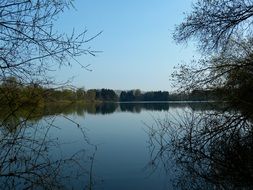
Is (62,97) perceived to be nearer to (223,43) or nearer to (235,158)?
(235,158)

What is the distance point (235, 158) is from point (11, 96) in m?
7.87

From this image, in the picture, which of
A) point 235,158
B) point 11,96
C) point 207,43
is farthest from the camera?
point 207,43

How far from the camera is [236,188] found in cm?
819

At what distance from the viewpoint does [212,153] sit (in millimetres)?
11812

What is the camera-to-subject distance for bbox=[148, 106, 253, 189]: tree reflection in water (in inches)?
364

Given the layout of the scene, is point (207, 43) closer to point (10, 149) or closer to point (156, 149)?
point (156, 149)

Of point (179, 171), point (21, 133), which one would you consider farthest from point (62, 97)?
point (179, 171)

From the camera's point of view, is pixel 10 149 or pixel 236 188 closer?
pixel 10 149

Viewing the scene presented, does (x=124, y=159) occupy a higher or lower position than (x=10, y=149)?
lower

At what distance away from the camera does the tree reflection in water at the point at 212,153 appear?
9234 millimetres

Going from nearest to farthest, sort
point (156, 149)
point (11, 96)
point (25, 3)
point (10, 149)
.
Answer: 1. point (25, 3)
2. point (11, 96)
3. point (10, 149)
4. point (156, 149)

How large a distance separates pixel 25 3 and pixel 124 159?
10519mm

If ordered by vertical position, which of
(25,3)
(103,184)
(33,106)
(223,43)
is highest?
(223,43)

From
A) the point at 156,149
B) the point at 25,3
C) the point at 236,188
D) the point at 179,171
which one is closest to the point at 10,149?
the point at 25,3
